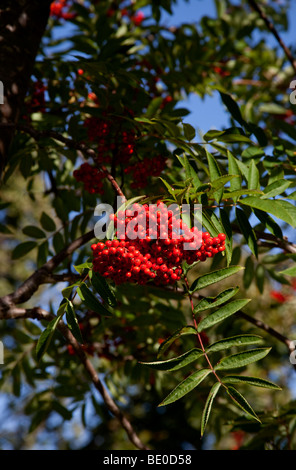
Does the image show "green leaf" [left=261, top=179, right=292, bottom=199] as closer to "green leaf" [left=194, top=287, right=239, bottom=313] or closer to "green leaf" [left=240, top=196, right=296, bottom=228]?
"green leaf" [left=240, top=196, right=296, bottom=228]

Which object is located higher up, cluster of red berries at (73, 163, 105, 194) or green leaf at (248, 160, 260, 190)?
cluster of red berries at (73, 163, 105, 194)

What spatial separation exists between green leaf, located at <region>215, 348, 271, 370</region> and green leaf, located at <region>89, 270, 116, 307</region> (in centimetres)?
44

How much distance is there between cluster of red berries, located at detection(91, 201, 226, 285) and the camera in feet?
4.69

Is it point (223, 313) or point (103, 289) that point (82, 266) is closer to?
point (103, 289)

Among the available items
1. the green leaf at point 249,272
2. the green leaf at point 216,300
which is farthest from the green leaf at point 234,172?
A: the green leaf at point 249,272

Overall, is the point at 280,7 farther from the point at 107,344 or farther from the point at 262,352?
the point at 262,352

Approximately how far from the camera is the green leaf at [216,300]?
4.95 ft

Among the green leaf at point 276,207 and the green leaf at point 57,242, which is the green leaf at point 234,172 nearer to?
the green leaf at point 276,207

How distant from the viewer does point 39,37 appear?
223 cm

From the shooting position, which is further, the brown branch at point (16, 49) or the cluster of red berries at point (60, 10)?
the cluster of red berries at point (60, 10)

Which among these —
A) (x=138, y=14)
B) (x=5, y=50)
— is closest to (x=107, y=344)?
(x=5, y=50)

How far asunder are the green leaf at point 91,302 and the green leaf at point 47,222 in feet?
4.17

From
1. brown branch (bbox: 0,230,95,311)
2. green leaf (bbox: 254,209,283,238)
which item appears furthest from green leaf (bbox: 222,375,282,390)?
brown branch (bbox: 0,230,95,311)
